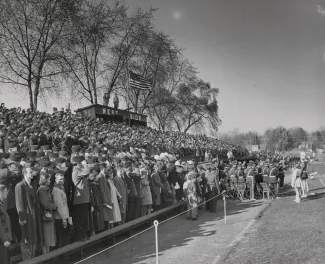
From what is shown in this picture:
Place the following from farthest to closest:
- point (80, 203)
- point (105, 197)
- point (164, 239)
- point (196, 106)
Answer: point (196, 106), point (164, 239), point (105, 197), point (80, 203)

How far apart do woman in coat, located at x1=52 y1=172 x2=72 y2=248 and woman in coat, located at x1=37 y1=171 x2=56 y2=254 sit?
175 mm

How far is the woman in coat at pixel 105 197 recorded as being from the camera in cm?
981

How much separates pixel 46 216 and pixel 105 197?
6.59 feet

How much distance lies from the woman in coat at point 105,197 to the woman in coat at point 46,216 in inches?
69.9

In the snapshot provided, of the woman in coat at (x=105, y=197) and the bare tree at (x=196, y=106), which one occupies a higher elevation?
the bare tree at (x=196, y=106)

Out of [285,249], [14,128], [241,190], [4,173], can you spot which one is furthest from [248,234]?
[14,128]

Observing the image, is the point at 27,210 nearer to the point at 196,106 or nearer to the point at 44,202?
the point at 44,202

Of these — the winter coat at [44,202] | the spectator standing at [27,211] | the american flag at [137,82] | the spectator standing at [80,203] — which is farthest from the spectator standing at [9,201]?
the american flag at [137,82]

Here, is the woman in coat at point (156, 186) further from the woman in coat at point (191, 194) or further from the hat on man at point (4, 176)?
the hat on man at point (4, 176)

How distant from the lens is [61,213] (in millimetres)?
8367

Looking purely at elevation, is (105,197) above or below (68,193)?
below

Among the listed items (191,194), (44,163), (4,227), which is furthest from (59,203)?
(191,194)

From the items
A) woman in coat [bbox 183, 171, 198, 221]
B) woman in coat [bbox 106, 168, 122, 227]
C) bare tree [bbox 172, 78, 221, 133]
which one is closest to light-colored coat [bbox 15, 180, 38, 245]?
woman in coat [bbox 106, 168, 122, 227]

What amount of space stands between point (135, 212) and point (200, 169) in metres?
6.50
